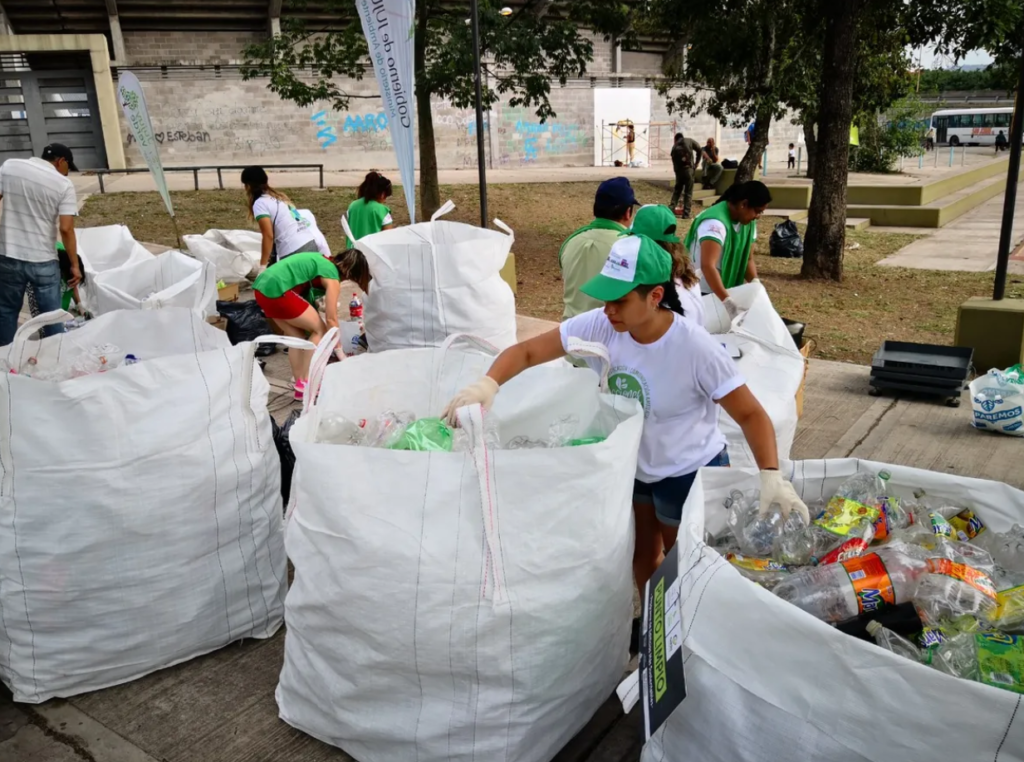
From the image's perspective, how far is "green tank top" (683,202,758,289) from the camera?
174 inches

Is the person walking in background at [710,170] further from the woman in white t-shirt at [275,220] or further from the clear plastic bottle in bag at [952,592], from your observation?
the clear plastic bottle in bag at [952,592]

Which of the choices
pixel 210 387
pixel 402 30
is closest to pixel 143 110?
pixel 402 30

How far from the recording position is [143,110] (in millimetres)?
7152

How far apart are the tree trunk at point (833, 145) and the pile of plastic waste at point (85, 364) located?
786 centimetres

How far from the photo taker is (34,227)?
534 cm

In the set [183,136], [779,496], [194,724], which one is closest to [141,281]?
[194,724]

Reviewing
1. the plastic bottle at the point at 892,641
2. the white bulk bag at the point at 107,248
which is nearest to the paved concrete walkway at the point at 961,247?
the white bulk bag at the point at 107,248

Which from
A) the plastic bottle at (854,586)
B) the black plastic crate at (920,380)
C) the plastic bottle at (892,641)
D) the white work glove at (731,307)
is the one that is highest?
the white work glove at (731,307)

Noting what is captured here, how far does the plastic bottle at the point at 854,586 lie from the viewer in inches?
70.9

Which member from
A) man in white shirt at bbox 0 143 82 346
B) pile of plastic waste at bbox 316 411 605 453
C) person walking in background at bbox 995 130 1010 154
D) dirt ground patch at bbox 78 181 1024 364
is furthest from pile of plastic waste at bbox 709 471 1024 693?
person walking in background at bbox 995 130 1010 154

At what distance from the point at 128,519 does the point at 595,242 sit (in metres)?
2.21

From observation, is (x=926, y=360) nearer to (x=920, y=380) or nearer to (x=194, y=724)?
(x=920, y=380)

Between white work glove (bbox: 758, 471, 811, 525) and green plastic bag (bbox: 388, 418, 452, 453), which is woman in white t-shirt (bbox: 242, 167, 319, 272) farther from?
white work glove (bbox: 758, 471, 811, 525)

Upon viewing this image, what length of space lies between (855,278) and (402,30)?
6.35 m
